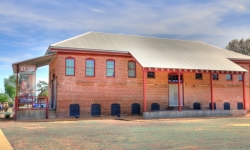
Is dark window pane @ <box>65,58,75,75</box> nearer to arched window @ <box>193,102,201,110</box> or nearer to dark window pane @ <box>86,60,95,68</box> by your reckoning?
dark window pane @ <box>86,60,95,68</box>

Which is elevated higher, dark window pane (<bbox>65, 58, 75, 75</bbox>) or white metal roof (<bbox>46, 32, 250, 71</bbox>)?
white metal roof (<bbox>46, 32, 250, 71</bbox>)

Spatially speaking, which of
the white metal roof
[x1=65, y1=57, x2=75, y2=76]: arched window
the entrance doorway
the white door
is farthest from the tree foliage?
[x1=65, y1=57, x2=75, y2=76]: arched window

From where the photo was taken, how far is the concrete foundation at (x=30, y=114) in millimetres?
21641

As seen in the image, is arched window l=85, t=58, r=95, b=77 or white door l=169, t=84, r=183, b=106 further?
white door l=169, t=84, r=183, b=106

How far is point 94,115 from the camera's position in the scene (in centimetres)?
2428

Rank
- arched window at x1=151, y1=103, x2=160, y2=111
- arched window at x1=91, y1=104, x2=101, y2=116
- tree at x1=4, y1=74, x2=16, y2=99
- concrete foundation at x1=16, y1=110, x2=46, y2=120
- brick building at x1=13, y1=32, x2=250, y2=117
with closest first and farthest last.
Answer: concrete foundation at x1=16, y1=110, x2=46, y2=120, brick building at x1=13, y1=32, x2=250, y2=117, arched window at x1=91, y1=104, x2=101, y2=116, arched window at x1=151, y1=103, x2=160, y2=111, tree at x1=4, y1=74, x2=16, y2=99

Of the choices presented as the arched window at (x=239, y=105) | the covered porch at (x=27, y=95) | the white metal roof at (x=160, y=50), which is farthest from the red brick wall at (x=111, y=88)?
the arched window at (x=239, y=105)

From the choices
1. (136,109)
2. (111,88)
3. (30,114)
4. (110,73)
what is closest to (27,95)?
(30,114)

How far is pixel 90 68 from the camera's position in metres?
24.3

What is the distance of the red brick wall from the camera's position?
23422 mm

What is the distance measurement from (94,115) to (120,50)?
222 inches

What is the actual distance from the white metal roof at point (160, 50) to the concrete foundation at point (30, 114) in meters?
4.98

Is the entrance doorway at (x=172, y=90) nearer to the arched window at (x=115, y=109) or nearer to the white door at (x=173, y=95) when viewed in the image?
the white door at (x=173, y=95)

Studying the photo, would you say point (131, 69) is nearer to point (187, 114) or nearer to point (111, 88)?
point (111, 88)
